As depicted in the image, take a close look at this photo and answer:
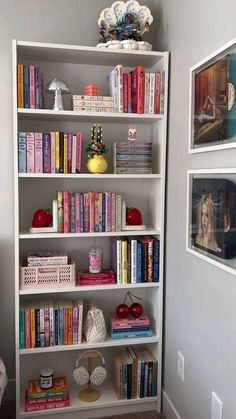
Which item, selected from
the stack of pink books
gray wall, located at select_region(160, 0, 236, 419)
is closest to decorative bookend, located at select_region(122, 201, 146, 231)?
gray wall, located at select_region(160, 0, 236, 419)

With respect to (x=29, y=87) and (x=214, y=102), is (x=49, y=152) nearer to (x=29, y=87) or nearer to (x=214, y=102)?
(x=29, y=87)

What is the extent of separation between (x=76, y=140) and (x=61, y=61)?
49 centimetres

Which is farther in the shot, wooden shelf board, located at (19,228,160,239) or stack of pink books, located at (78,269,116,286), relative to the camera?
stack of pink books, located at (78,269,116,286)

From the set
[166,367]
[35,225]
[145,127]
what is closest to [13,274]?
[35,225]

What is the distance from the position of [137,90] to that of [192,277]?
990 millimetres

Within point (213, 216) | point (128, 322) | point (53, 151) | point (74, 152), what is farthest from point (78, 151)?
point (128, 322)

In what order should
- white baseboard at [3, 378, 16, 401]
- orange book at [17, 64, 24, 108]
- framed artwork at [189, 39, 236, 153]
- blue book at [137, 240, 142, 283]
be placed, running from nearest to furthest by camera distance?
framed artwork at [189, 39, 236, 153] < orange book at [17, 64, 24, 108] < blue book at [137, 240, 142, 283] < white baseboard at [3, 378, 16, 401]

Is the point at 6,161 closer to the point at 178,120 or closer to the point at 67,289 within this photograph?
the point at 67,289

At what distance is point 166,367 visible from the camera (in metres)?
2.12

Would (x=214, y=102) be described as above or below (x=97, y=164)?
above

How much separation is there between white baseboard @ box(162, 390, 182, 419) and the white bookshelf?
0.04 meters

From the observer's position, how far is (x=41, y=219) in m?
2.04

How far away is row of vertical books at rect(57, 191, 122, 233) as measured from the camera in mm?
2012

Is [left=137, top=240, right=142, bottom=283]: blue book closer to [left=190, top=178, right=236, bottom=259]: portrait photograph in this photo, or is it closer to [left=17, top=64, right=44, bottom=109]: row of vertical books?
[left=190, top=178, right=236, bottom=259]: portrait photograph
